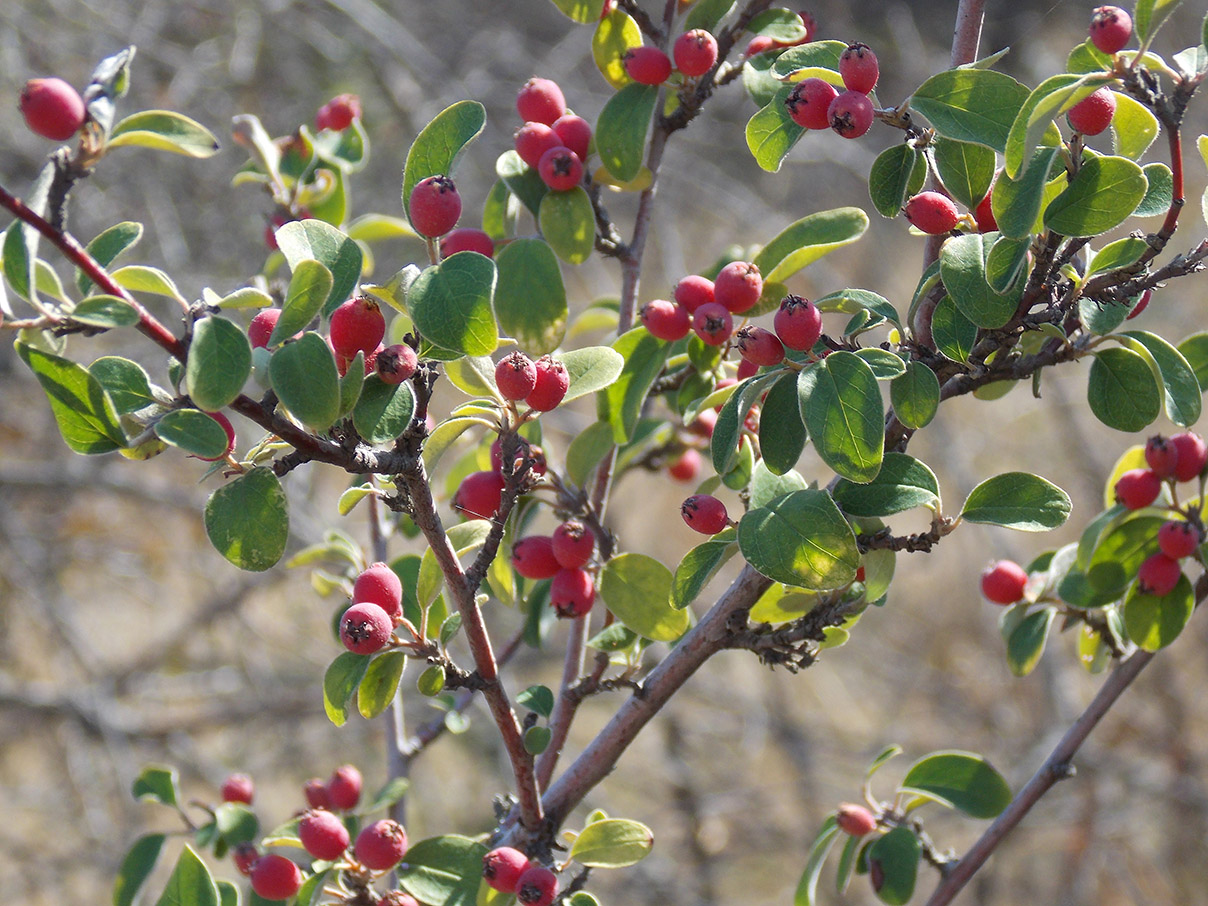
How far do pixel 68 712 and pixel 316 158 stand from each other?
3248mm

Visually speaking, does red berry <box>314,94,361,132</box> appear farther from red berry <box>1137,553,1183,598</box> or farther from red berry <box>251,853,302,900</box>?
red berry <box>1137,553,1183,598</box>

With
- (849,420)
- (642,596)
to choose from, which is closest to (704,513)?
(642,596)

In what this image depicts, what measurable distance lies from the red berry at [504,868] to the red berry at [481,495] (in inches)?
14.9

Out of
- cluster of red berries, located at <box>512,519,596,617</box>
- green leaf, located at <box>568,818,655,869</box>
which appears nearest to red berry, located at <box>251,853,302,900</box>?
green leaf, located at <box>568,818,655,869</box>

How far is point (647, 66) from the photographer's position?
3.95 feet

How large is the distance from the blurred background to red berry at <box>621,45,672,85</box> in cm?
233

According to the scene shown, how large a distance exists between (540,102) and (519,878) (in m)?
0.93

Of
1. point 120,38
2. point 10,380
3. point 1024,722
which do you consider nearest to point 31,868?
point 10,380

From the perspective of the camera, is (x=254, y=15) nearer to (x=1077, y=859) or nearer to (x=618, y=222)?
(x=618, y=222)

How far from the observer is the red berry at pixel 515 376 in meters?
0.92

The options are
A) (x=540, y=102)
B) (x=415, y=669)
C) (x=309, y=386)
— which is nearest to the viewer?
(x=309, y=386)

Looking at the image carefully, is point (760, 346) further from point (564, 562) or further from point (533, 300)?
point (564, 562)

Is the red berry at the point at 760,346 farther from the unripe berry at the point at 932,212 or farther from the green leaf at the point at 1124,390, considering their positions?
the green leaf at the point at 1124,390

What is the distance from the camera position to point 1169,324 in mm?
5621
